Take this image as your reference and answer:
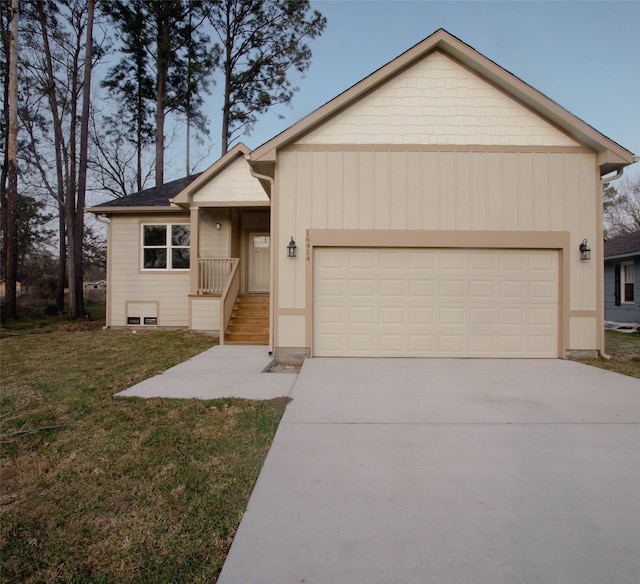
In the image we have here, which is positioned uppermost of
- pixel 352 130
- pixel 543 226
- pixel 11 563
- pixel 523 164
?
pixel 352 130

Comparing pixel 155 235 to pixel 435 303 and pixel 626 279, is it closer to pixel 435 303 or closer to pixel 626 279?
pixel 435 303

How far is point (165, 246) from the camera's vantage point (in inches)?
487

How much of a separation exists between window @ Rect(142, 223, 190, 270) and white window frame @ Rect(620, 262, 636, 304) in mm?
15713

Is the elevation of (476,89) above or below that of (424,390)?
above

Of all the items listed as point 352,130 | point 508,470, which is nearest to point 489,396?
point 508,470

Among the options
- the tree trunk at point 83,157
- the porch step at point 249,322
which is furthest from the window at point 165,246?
the tree trunk at point 83,157

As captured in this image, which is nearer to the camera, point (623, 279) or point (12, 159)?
point (12, 159)

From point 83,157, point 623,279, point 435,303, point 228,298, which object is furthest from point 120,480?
point 623,279

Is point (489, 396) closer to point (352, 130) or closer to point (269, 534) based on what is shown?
point (269, 534)

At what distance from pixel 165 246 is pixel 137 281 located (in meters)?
1.33

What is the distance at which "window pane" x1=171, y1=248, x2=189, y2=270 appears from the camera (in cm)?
1234

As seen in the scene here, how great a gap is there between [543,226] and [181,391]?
6.75 m

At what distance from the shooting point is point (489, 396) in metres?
4.96

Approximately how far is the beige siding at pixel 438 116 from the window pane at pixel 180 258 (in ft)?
20.4
